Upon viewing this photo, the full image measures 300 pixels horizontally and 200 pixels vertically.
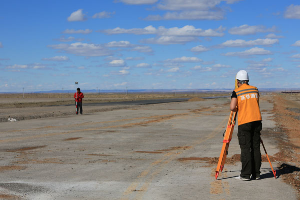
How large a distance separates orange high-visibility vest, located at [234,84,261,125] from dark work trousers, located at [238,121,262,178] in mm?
122

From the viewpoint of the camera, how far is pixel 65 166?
9422 millimetres

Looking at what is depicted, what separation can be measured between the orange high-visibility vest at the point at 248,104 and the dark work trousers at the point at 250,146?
12 centimetres

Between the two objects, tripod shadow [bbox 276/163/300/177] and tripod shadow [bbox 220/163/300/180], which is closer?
tripod shadow [bbox 220/163/300/180]

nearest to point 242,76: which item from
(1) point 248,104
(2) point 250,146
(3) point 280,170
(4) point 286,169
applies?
(1) point 248,104

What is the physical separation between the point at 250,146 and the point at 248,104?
820 millimetres

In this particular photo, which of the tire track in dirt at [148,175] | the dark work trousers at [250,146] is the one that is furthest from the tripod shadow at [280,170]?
the tire track in dirt at [148,175]

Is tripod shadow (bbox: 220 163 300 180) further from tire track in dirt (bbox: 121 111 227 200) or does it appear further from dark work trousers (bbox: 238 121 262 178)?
tire track in dirt (bbox: 121 111 227 200)

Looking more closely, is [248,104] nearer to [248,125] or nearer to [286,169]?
[248,125]

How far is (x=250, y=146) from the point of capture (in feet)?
26.1

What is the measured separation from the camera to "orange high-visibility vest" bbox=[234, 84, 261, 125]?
784cm

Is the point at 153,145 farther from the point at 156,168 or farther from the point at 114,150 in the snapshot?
the point at 156,168

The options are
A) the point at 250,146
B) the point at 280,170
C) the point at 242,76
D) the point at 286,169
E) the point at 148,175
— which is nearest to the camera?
the point at 250,146

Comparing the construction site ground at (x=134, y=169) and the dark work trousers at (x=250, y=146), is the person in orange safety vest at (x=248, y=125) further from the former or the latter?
the construction site ground at (x=134, y=169)

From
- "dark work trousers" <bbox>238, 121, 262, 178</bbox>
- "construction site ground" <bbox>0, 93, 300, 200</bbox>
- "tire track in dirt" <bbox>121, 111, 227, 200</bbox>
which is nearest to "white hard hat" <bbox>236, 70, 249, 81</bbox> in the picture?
"dark work trousers" <bbox>238, 121, 262, 178</bbox>
